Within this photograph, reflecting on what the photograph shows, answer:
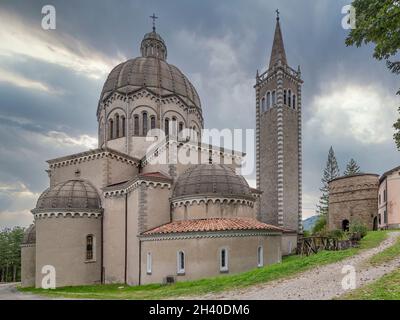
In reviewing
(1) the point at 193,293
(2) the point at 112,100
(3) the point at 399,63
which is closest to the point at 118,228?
(1) the point at 193,293

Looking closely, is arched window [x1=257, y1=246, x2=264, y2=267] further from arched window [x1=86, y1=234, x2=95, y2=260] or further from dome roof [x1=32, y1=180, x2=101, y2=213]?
dome roof [x1=32, y1=180, x2=101, y2=213]

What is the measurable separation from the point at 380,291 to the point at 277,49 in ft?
129

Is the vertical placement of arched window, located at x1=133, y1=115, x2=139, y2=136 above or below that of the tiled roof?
above

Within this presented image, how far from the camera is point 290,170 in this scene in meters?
39.6

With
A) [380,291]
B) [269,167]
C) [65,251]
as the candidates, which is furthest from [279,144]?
[380,291]

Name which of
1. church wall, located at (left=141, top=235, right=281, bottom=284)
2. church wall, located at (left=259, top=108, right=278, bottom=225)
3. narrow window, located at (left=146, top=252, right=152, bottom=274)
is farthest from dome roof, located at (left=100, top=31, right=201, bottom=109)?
church wall, located at (left=141, top=235, right=281, bottom=284)

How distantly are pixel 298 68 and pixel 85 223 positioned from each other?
113 feet

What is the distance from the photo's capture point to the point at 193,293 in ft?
46.4

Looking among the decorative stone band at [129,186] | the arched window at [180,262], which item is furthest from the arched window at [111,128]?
the arched window at [180,262]

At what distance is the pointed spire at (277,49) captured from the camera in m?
43.1

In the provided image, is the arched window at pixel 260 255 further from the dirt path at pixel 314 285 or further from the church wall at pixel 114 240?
the church wall at pixel 114 240

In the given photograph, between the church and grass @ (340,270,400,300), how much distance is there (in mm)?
10254

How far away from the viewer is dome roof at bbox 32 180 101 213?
2552 cm
